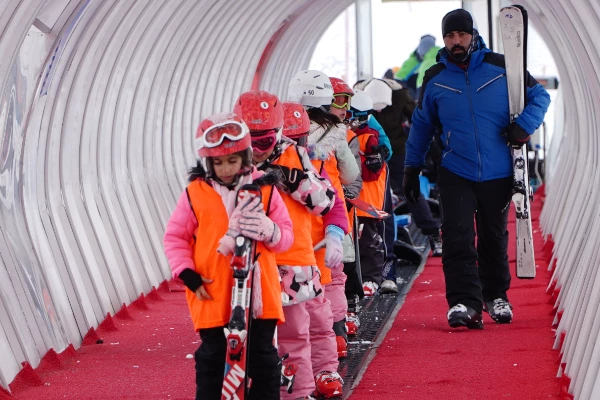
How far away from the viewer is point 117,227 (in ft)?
36.8

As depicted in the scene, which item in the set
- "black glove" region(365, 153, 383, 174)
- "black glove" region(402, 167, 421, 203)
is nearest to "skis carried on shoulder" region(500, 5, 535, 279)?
"black glove" region(402, 167, 421, 203)

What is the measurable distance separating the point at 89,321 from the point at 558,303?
3.41 meters

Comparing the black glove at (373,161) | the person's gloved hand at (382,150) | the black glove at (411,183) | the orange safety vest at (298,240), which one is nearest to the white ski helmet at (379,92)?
the person's gloved hand at (382,150)

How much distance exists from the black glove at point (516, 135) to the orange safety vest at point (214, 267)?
11.8 ft

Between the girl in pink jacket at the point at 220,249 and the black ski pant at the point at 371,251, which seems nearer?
the girl in pink jacket at the point at 220,249

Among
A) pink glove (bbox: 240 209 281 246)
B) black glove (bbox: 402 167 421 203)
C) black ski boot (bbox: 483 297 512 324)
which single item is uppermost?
pink glove (bbox: 240 209 281 246)

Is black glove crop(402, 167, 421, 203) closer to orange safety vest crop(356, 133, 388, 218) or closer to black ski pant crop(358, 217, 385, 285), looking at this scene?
black ski pant crop(358, 217, 385, 285)

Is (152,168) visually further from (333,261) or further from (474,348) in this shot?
(333,261)

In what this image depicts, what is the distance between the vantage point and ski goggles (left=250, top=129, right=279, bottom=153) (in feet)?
20.4

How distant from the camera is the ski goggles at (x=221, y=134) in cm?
555

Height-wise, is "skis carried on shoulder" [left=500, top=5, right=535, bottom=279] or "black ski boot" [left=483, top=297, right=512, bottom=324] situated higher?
"skis carried on shoulder" [left=500, top=5, right=535, bottom=279]

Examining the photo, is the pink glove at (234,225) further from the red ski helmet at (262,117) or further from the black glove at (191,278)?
the red ski helmet at (262,117)

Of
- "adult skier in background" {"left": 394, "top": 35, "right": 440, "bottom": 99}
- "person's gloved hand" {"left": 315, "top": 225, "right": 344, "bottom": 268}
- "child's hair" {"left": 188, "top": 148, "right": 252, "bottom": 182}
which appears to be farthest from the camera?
"adult skier in background" {"left": 394, "top": 35, "right": 440, "bottom": 99}

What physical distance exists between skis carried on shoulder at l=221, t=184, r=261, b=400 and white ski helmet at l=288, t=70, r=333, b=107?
2.41 m
